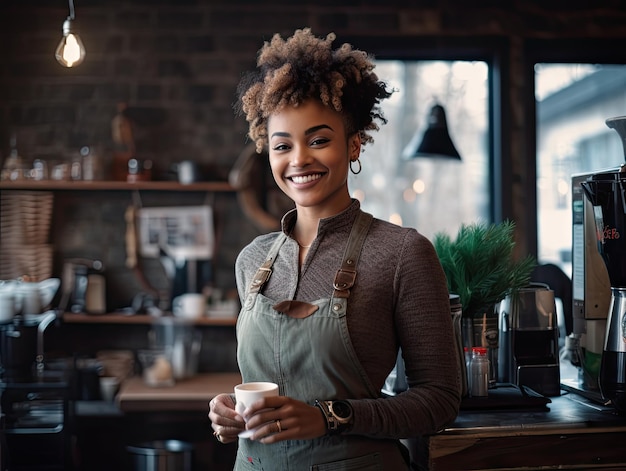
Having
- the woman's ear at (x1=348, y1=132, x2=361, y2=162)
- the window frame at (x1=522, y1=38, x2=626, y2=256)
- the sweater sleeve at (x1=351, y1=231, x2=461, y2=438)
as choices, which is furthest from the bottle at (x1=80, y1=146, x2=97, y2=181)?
the sweater sleeve at (x1=351, y1=231, x2=461, y2=438)

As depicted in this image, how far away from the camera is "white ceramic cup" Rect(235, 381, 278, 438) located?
135cm

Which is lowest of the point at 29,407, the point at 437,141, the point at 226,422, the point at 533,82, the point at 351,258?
the point at 29,407

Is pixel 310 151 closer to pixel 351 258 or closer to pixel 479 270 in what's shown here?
pixel 351 258

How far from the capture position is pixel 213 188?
13.6 feet

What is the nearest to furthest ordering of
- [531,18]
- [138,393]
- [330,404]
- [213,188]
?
[330,404]
[138,393]
[213,188]
[531,18]

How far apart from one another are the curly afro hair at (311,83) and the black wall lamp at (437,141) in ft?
7.70

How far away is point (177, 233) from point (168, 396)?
3.45ft

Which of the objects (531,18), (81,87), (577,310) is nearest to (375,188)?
(531,18)

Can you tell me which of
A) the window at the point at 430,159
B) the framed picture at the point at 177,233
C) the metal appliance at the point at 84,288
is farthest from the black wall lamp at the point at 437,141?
the metal appliance at the point at 84,288

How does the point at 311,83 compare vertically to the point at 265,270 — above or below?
above

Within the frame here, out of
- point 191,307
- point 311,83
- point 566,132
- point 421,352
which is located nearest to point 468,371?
point 421,352

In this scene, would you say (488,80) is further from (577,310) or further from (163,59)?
(577,310)

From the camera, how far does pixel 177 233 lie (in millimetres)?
4324

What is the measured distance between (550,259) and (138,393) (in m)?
2.64
